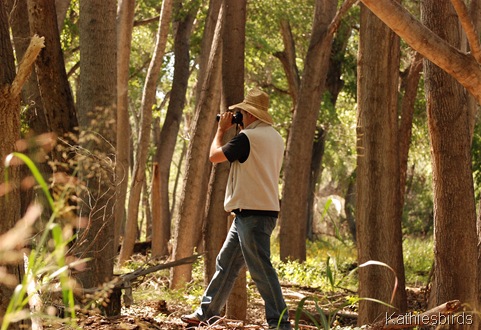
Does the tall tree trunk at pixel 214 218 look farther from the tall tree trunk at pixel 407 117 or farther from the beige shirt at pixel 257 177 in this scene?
the tall tree trunk at pixel 407 117

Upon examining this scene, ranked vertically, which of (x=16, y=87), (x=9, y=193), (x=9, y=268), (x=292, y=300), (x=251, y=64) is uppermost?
(x=251, y=64)

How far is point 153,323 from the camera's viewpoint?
734 cm

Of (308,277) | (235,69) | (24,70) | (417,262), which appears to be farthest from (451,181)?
(417,262)

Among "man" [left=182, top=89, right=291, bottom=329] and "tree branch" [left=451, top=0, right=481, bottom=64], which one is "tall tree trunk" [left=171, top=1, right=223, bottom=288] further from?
"tree branch" [left=451, top=0, right=481, bottom=64]

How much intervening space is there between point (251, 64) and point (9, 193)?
67.8ft

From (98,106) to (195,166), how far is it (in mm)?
4695

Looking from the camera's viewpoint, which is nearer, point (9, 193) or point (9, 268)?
point (9, 268)

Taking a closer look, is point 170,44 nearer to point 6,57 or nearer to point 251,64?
point 251,64

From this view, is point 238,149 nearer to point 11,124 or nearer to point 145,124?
point 11,124

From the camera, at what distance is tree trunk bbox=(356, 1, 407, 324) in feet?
31.1

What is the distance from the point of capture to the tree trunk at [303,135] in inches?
697

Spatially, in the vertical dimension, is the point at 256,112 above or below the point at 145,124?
below

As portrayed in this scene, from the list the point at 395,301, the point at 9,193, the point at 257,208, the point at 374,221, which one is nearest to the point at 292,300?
the point at 395,301

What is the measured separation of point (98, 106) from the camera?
8.63m
